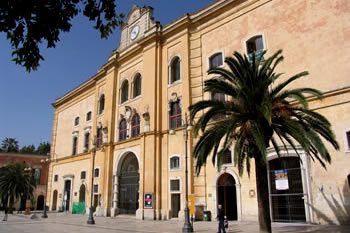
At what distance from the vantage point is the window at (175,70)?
31047 mm

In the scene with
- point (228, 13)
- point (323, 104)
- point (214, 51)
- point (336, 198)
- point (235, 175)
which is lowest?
point (336, 198)

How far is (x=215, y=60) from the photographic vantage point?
28297 millimetres

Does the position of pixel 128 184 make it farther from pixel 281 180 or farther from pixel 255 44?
pixel 255 44

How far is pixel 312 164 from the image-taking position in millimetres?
20172

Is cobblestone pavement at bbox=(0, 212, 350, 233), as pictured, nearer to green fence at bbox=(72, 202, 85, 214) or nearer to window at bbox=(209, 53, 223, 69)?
window at bbox=(209, 53, 223, 69)

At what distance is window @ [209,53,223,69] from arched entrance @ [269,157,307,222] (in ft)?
32.2

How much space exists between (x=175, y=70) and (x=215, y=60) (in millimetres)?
4696

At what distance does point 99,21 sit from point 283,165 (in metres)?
18.6

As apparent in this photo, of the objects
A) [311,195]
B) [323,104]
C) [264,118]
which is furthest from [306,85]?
[264,118]

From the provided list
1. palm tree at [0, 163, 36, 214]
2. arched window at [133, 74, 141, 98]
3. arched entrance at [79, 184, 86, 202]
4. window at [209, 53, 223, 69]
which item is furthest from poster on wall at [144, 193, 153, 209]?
palm tree at [0, 163, 36, 214]

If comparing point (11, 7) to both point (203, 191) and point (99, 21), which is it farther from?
point (203, 191)

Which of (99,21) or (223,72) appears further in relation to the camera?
(223,72)

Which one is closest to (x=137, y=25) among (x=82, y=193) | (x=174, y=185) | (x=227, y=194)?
(x=174, y=185)

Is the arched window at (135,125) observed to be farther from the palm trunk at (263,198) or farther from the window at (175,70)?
A: the palm trunk at (263,198)
